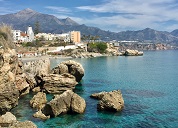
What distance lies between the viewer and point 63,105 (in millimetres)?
34344

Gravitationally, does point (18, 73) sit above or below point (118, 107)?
above

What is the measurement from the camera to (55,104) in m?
33.3

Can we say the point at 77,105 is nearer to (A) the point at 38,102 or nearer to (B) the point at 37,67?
(A) the point at 38,102

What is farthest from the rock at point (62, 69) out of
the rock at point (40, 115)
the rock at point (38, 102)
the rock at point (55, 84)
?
the rock at point (40, 115)

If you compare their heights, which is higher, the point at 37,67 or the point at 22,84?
the point at 37,67

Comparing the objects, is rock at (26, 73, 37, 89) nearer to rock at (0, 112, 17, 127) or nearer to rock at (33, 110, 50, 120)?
rock at (33, 110, 50, 120)

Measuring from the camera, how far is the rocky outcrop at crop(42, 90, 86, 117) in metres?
33.3

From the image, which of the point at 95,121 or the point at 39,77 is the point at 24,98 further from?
the point at 95,121

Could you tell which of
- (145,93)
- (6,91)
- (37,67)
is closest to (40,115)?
(6,91)

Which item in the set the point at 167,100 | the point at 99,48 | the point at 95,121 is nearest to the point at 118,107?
the point at 95,121

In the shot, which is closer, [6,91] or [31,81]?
[6,91]

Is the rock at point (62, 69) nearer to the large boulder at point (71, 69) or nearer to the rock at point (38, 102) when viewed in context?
the large boulder at point (71, 69)

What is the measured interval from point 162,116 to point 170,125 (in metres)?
3.44

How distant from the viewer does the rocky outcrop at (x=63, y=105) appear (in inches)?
1310
